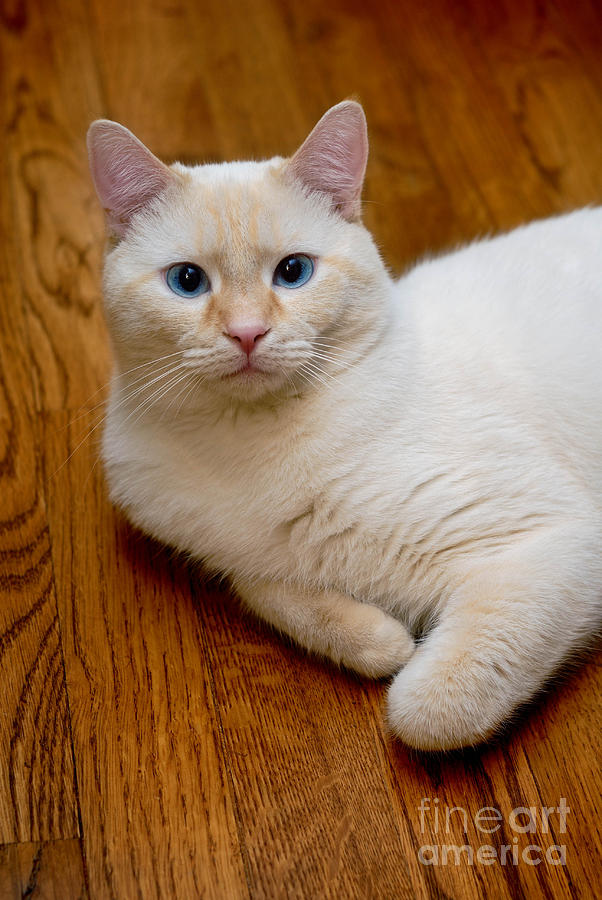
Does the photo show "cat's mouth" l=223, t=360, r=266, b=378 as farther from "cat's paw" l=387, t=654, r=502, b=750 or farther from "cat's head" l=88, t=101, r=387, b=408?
"cat's paw" l=387, t=654, r=502, b=750

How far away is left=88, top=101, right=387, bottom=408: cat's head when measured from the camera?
1.47 metres

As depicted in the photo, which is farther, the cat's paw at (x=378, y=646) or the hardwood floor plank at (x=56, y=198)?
the hardwood floor plank at (x=56, y=198)

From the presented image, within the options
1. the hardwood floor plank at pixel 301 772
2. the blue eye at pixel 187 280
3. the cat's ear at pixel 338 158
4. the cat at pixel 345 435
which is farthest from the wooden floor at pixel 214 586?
the cat's ear at pixel 338 158

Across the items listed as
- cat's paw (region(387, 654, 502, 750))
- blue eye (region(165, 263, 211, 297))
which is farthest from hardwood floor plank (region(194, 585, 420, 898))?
blue eye (region(165, 263, 211, 297))

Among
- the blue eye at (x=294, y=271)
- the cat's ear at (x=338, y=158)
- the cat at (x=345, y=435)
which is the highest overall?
the cat's ear at (x=338, y=158)

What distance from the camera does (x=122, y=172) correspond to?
153 centimetres

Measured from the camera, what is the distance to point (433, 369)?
1.66 m

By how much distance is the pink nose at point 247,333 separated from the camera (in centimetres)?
143

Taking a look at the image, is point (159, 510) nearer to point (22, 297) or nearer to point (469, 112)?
point (22, 297)

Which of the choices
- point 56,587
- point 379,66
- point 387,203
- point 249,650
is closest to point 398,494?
point 249,650

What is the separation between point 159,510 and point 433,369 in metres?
0.52

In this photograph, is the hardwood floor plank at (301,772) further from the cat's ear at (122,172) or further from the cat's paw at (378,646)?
the cat's ear at (122,172)

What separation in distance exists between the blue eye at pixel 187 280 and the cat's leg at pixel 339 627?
1.64 feet
